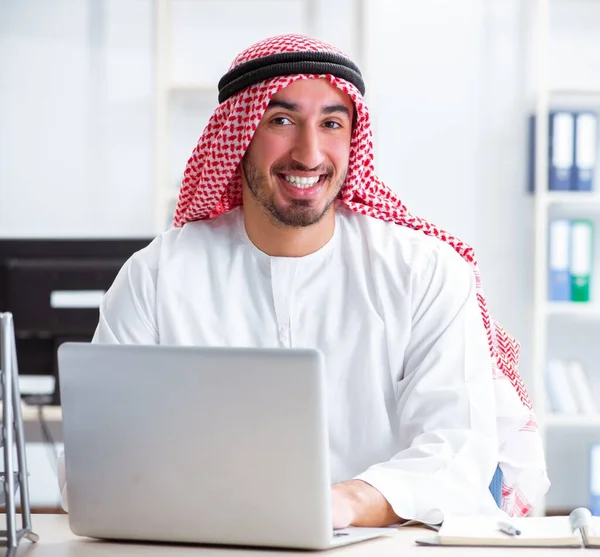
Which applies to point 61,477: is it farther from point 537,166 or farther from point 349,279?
point 537,166

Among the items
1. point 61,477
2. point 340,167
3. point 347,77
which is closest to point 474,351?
point 340,167

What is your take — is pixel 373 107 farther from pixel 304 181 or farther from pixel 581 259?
pixel 304 181

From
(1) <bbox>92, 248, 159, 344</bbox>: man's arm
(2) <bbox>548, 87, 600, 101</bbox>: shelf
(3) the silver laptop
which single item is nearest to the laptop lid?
(3) the silver laptop

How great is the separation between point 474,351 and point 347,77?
0.61 m

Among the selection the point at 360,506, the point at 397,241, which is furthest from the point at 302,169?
the point at 360,506

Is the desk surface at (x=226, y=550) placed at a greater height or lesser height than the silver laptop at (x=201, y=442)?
lesser

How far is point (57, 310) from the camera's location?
2932 millimetres

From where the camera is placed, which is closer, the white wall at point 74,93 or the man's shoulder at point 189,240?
the man's shoulder at point 189,240

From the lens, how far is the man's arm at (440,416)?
154cm

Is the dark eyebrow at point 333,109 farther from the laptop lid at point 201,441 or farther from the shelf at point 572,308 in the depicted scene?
the shelf at point 572,308

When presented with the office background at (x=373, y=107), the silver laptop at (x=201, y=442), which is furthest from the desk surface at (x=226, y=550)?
the office background at (x=373, y=107)

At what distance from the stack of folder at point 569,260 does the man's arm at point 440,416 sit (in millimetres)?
2007

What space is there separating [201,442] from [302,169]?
2.95 feet

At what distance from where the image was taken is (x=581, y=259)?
391cm
